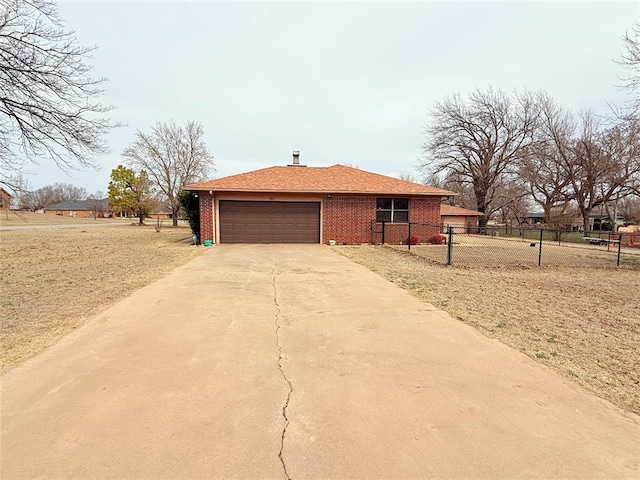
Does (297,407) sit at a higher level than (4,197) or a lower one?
lower

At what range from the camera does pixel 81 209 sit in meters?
80.3

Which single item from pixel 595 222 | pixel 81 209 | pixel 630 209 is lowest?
pixel 595 222

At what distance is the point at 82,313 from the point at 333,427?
451 cm

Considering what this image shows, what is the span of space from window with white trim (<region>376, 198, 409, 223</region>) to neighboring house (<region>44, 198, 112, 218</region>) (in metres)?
75.9

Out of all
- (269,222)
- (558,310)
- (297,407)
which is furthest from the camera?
(269,222)

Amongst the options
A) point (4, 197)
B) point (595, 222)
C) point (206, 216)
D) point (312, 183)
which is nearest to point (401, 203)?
point (312, 183)

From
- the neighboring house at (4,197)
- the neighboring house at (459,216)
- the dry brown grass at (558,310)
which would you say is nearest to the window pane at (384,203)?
the dry brown grass at (558,310)

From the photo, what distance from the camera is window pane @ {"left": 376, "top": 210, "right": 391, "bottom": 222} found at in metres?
16.9

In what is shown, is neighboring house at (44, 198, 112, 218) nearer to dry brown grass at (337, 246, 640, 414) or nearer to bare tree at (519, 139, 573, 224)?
bare tree at (519, 139, 573, 224)

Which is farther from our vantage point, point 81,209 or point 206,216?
point 81,209

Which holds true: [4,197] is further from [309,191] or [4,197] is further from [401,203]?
[401,203]

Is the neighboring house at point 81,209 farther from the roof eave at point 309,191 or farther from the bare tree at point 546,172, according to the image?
the bare tree at point 546,172

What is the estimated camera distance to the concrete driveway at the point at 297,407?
2.00 metres

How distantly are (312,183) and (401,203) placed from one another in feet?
15.3
